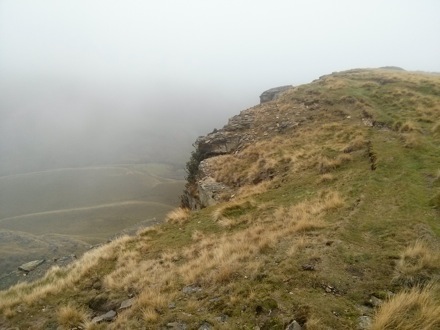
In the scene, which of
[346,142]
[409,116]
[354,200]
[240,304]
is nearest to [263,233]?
[354,200]

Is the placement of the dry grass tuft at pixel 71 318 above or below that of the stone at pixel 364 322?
below

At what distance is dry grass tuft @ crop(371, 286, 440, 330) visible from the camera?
18.9 ft

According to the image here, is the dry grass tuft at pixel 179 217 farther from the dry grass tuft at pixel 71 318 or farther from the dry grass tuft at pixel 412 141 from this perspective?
the dry grass tuft at pixel 412 141

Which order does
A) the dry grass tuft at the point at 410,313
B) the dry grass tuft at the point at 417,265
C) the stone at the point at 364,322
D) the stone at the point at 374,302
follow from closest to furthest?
1. the dry grass tuft at the point at 410,313
2. the stone at the point at 364,322
3. the stone at the point at 374,302
4. the dry grass tuft at the point at 417,265

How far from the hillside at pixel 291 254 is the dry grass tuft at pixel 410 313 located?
2cm

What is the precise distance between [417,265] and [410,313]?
2.10m

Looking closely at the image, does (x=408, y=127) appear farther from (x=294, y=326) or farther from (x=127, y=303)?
(x=127, y=303)

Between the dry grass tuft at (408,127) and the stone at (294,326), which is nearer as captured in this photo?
the stone at (294,326)

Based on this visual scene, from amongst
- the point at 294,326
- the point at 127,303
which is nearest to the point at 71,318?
the point at 127,303

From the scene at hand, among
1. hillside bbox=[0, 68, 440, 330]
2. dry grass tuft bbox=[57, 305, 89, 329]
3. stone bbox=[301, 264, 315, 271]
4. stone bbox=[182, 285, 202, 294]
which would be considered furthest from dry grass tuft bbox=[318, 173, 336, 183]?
dry grass tuft bbox=[57, 305, 89, 329]

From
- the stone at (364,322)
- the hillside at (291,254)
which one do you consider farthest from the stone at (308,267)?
the stone at (364,322)

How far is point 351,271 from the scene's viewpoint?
26.7 feet

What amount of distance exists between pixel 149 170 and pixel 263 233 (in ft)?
363

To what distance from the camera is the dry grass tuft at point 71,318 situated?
368 inches
